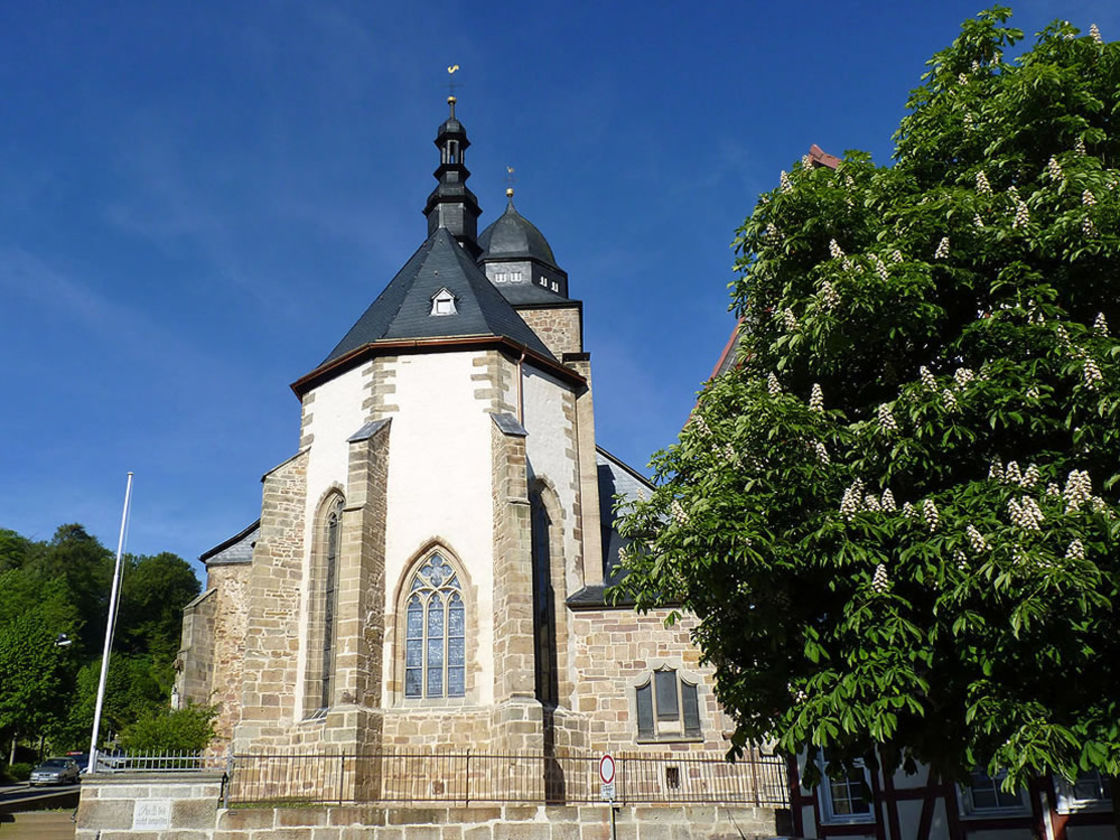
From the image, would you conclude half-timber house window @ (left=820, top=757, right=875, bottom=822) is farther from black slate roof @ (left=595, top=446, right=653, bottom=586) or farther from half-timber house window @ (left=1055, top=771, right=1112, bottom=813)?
black slate roof @ (left=595, top=446, right=653, bottom=586)

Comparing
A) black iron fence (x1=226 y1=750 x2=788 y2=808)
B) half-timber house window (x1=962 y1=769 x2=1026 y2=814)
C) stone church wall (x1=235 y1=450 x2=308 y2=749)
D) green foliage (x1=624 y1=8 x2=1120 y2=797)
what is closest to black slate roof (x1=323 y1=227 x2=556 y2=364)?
stone church wall (x1=235 y1=450 x2=308 y2=749)

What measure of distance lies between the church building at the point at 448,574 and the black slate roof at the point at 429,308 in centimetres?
8

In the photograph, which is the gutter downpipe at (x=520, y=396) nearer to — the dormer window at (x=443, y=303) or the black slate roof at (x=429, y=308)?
the black slate roof at (x=429, y=308)

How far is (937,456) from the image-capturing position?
825 centimetres

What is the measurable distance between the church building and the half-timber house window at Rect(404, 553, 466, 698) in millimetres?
29

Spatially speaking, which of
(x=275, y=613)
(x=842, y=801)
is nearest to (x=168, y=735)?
(x=275, y=613)

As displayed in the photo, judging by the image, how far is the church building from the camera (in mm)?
16406

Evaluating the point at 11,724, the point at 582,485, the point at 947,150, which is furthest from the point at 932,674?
the point at 11,724

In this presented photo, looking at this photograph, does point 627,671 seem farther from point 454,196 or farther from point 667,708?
point 454,196

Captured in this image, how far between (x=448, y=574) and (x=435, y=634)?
1.11 meters

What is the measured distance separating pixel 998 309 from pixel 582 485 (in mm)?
12583

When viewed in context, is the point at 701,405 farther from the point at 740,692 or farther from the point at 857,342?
the point at 740,692

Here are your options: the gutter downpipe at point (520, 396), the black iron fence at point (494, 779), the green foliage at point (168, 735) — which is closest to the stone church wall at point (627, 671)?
the black iron fence at point (494, 779)

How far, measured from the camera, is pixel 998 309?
8352mm
